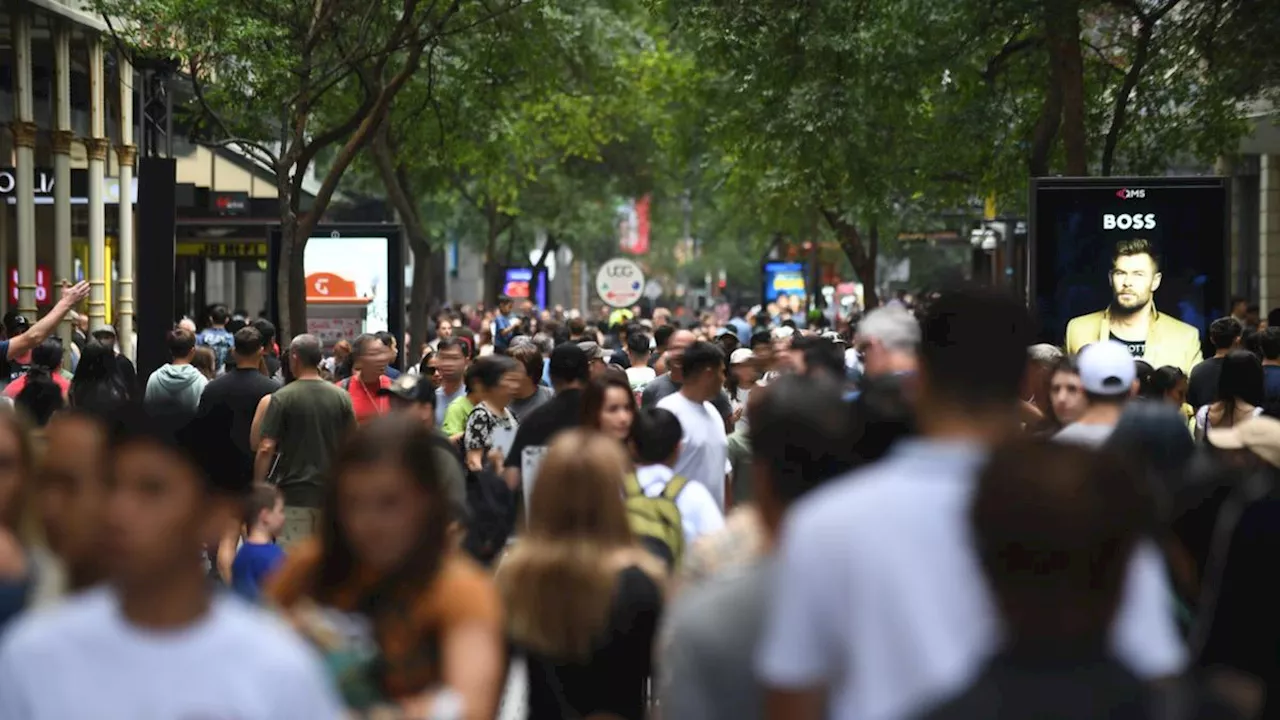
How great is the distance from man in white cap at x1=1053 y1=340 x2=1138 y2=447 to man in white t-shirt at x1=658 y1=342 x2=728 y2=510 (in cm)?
264

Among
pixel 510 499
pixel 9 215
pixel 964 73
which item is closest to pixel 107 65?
pixel 9 215

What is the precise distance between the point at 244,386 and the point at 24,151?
16.2 m

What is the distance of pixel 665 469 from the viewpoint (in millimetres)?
8430

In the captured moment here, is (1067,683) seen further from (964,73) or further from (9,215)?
(9,215)

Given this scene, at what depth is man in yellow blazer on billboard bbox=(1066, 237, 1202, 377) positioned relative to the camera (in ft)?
57.8

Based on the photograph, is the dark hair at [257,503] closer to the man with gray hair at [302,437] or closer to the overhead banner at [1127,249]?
the man with gray hair at [302,437]

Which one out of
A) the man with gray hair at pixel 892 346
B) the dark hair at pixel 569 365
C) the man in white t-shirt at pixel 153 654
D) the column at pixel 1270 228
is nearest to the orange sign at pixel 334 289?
the column at pixel 1270 228

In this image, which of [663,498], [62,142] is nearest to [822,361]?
[663,498]

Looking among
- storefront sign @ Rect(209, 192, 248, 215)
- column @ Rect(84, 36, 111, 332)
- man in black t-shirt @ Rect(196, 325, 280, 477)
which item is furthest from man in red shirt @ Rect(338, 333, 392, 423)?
storefront sign @ Rect(209, 192, 248, 215)

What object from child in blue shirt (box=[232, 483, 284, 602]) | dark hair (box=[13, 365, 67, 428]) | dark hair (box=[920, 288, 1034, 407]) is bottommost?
child in blue shirt (box=[232, 483, 284, 602])

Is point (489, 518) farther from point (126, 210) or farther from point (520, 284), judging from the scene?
point (520, 284)

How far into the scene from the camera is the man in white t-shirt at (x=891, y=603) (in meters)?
3.74

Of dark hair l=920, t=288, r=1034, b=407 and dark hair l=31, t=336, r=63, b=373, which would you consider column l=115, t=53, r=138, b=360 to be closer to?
dark hair l=31, t=336, r=63, b=373

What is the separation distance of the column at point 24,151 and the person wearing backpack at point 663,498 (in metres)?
20.2
